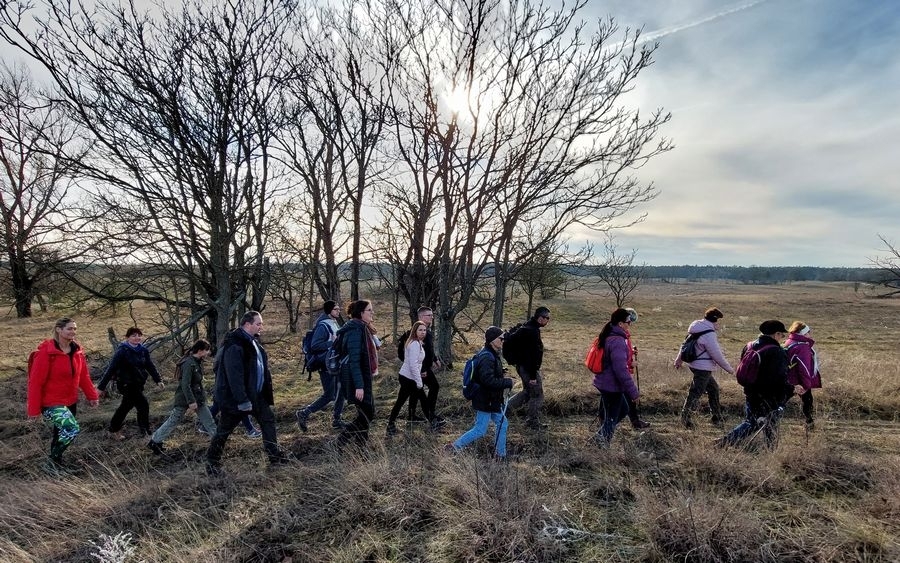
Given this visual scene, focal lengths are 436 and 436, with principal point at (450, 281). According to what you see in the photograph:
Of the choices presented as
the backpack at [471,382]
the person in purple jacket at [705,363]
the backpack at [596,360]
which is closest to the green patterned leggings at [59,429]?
the backpack at [471,382]

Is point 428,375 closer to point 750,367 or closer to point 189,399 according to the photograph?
point 189,399

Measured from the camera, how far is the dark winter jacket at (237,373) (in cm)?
450

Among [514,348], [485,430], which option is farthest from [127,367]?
[514,348]

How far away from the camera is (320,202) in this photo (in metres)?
11.3

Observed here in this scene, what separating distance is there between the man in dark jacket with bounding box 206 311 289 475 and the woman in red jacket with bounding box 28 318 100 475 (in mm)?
1959

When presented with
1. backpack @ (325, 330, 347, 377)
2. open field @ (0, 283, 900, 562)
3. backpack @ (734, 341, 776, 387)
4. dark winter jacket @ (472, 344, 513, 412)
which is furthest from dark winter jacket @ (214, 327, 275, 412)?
backpack @ (734, 341, 776, 387)

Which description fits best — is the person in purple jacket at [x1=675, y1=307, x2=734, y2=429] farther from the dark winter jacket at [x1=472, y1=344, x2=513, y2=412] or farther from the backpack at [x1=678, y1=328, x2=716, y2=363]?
the dark winter jacket at [x1=472, y1=344, x2=513, y2=412]

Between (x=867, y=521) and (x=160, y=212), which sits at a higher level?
(x=160, y=212)

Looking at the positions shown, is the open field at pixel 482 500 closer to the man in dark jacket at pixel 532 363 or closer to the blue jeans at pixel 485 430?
the blue jeans at pixel 485 430

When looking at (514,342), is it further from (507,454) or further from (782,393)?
(782,393)

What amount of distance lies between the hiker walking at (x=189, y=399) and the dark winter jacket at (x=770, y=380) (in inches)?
269

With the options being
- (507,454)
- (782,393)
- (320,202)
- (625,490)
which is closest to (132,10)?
(320,202)

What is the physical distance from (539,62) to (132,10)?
6664mm

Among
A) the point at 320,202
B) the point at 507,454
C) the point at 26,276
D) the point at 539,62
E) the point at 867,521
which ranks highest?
the point at 539,62
